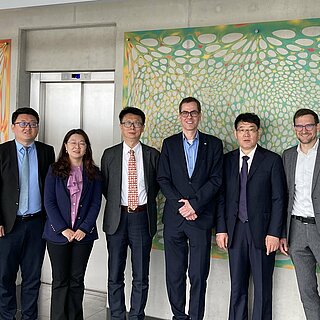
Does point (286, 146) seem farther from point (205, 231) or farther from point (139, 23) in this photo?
point (139, 23)

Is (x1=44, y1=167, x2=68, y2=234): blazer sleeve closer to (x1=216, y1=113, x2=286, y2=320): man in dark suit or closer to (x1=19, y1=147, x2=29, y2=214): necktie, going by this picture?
(x1=19, y1=147, x2=29, y2=214): necktie

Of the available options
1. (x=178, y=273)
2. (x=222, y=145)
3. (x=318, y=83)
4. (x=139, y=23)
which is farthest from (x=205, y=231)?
(x=139, y=23)

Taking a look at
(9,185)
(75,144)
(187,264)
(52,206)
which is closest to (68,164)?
(75,144)

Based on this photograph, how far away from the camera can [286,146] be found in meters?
4.15

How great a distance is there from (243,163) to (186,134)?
53cm

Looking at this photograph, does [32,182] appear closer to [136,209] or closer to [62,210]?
[62,210]

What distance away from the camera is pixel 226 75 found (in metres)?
4.36

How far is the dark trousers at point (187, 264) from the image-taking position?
4000 mm

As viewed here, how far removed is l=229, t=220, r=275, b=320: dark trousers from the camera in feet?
12.7

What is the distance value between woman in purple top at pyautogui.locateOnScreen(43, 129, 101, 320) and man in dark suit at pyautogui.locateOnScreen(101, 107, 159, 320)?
0.55ft

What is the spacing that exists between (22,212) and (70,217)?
0.42 metres

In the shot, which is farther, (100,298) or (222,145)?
(100,298)

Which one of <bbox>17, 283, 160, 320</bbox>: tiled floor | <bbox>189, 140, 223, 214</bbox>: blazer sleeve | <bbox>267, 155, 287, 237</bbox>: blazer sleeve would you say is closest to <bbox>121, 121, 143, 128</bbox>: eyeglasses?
<bbox>189, 140, 223, 214</bbox>: blazer sleeve

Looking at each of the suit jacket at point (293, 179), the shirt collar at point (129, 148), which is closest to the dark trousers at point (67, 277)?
the shirt collar at point (129, 148)
